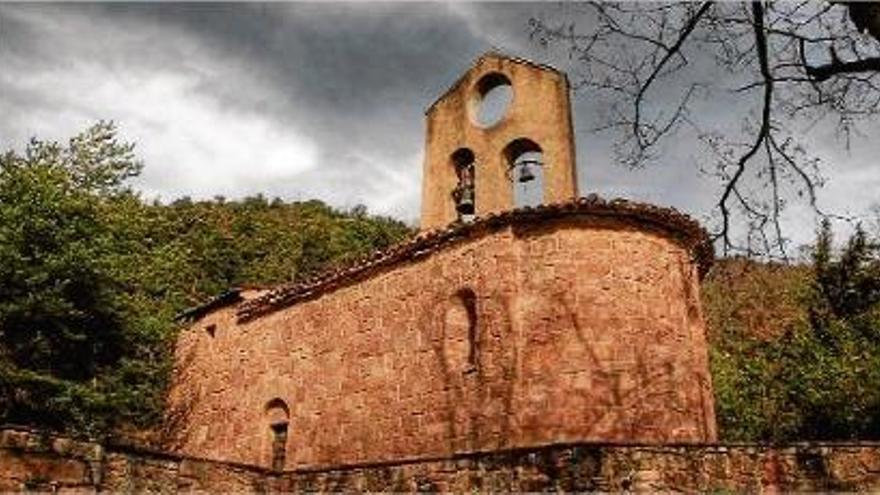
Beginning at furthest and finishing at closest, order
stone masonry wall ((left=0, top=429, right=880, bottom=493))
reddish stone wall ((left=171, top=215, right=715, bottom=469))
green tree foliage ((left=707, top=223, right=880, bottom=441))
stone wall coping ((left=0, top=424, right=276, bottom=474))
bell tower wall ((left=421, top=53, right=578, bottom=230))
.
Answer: green tree foliage ((left=707, top=223, right=880, bottom=441)) → bell tower wall ((left=421, top=53, right=578, bottom=230)) → reddish stone wall ((left=171, top=215, right=715, bottom=469)) → stone wall coping ((left=0, top=424, right=276, bottom=474)) → stone masonry wall ((left=0, top=429, right=880, bottom=493))

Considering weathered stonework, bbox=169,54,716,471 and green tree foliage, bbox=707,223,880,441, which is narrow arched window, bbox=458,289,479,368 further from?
green tree foliage, bbox=707,223,880,441

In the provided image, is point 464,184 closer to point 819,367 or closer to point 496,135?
point 496,135

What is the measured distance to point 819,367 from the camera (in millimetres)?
20297

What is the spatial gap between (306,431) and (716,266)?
9.77 m

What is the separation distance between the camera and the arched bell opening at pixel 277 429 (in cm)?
1616

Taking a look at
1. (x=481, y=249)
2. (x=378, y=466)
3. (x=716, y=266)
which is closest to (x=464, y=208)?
(x=481, y=249)

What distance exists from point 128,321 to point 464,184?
7385mm

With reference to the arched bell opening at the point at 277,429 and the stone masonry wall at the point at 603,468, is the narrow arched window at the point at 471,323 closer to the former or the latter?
the arched bell opening at the point at 277,429

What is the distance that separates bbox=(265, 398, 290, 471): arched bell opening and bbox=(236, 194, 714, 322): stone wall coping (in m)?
2.36

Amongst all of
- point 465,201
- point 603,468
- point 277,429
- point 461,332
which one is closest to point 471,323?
point 461,332

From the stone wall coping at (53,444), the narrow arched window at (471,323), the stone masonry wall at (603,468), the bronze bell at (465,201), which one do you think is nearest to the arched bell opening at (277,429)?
the narrow arched window at (471,323)

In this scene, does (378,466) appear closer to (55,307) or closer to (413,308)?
(413,308)

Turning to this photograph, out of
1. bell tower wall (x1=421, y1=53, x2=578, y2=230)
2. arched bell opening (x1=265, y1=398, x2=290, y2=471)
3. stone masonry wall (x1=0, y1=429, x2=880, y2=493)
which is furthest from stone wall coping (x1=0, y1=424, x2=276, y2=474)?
bell tower wall (x1=421, y1=53, x2=578, y2=230)

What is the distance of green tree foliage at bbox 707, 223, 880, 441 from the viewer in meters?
18.8
